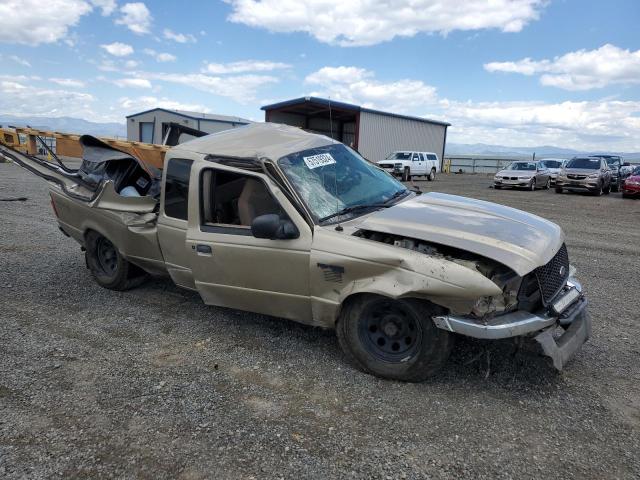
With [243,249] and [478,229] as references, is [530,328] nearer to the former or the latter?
[478,229]

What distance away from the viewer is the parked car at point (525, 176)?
2166cm

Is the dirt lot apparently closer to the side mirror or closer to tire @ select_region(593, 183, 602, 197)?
the side mirror

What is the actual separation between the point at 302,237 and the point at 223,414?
137 cm

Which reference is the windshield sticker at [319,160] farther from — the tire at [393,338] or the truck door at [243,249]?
the tire at [393,338]

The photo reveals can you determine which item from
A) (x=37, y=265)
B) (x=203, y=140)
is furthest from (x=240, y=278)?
(x=37, y=265)

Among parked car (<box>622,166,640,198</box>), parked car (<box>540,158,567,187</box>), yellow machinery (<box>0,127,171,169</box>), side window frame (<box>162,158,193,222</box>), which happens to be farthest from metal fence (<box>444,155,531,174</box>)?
side window frame (<box>162,158,193,222</box>)

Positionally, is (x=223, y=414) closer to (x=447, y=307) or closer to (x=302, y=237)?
(x=302, y=237)

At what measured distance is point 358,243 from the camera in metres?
3.39

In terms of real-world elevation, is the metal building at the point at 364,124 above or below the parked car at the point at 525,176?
above

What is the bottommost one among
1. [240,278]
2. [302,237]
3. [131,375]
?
[131,375]

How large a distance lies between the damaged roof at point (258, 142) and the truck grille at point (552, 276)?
224 centimetres

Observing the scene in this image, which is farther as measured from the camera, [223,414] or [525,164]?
[525,164]

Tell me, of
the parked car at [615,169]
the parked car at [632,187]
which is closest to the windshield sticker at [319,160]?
the parked car at [632,187]

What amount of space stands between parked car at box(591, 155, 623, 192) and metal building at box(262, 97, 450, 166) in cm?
1597
